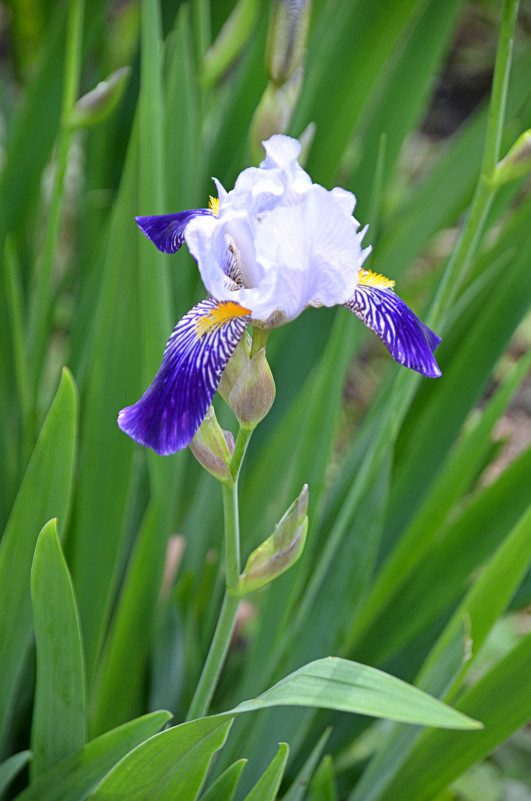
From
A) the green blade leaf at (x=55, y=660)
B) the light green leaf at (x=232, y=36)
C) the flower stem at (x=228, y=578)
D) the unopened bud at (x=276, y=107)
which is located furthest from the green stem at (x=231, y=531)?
the light green leaf at (x=232, y=36)

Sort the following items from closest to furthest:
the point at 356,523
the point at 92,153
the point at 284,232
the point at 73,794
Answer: the point at 284,232, the point at 73,794, the point at 356,523, the point at 92,153

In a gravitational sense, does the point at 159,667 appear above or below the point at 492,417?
below

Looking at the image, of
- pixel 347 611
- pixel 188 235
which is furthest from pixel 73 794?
pixel 188 235

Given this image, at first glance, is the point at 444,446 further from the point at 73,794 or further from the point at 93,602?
the point at 73,794

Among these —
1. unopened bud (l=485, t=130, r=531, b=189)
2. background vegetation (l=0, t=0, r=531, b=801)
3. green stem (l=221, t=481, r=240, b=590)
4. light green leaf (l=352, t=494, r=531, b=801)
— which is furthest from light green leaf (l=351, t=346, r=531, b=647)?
green stem (l=221, t=481, r=240, b=590)

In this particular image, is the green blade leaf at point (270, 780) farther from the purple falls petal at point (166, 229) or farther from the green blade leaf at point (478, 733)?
the purple falls petal at point (166, 229)

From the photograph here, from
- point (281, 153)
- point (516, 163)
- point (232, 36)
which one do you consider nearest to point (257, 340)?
point (281, 153)
